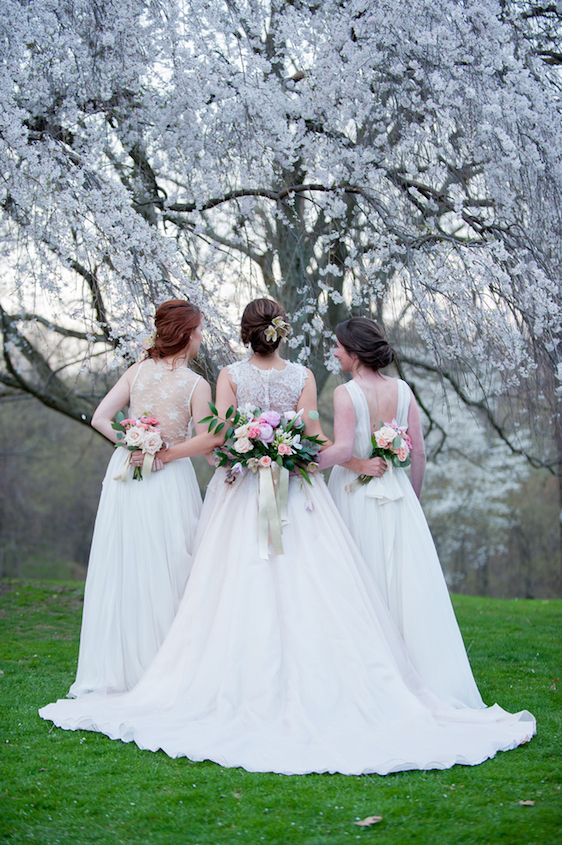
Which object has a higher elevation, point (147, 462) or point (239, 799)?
point (147, 462)

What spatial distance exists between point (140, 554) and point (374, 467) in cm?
136

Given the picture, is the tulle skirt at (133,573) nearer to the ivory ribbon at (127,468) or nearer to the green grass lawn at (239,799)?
the ivory ribbon at (127,468)

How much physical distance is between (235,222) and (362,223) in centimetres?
111

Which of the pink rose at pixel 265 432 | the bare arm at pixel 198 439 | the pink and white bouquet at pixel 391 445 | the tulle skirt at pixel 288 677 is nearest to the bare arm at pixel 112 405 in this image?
the bare arm at pixel 198 439

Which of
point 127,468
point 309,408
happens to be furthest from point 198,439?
point 309,408

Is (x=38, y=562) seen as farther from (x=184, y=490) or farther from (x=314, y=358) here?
(x=184, y=490)

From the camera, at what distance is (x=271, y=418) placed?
15.7ft

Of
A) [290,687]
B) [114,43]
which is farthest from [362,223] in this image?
[290,687]

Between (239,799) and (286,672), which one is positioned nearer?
(239,799)

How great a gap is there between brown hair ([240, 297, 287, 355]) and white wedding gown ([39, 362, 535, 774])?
0.49 feet

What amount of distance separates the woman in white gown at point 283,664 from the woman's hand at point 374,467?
23 cm

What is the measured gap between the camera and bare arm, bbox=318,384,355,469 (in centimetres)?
491

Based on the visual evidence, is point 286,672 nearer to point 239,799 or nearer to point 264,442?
point 239,799

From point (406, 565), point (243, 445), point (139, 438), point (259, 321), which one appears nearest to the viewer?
point (243, 445)
